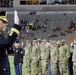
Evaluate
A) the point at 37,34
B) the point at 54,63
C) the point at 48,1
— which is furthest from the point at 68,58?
the point at 48,1

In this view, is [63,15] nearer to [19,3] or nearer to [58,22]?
[58,22]

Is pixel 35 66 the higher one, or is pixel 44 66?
pixel 44 66

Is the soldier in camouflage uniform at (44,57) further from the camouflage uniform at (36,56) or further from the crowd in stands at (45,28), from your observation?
the crowd in stands at (45,28)

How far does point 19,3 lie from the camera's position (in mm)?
71625

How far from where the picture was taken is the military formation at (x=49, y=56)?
19266 mm

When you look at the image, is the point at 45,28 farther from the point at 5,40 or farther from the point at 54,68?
the point at 5,40

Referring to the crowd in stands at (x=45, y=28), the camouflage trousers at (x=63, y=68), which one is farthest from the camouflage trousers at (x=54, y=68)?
the crowd in stands at (x=45, y=28)

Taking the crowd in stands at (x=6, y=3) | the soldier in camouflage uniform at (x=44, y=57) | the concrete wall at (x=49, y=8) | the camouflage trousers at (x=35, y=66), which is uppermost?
the soldier in camouflage uniform at (x=44, y=57)

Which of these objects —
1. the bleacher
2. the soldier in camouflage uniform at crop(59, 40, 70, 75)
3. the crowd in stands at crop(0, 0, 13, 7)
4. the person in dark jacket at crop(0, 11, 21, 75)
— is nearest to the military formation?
the soldier in camouflage uniform at crop(59, 40, 70, 75)

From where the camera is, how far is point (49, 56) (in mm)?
20172

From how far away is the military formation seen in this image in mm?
19266

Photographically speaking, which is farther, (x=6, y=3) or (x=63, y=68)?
(x=6, y=3)

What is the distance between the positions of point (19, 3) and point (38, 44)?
169 feet

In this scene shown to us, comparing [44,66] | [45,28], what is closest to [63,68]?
[44,66]
